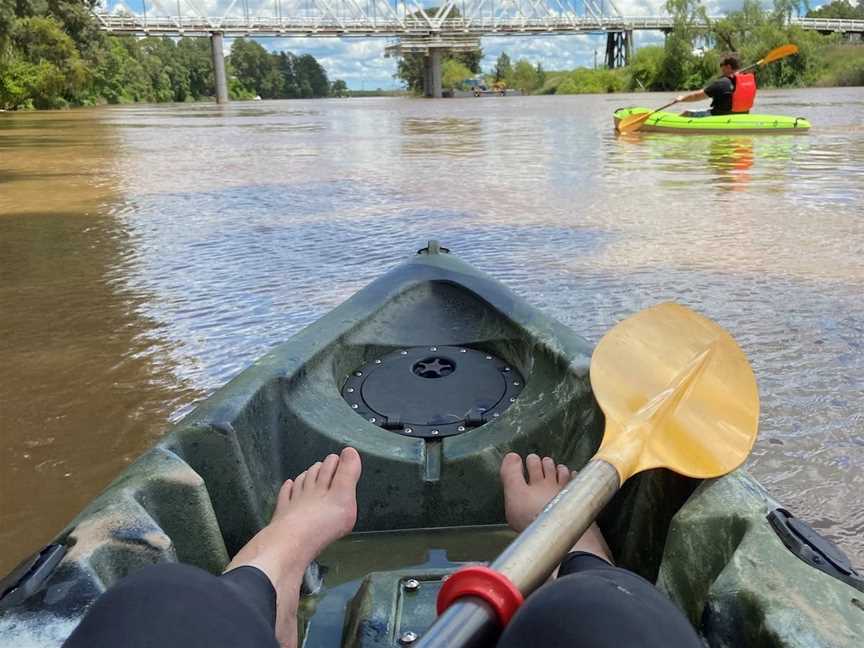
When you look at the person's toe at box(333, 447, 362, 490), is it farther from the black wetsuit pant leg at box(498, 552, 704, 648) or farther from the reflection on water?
the reflection on water

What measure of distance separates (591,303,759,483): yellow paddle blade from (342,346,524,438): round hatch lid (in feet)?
1.20

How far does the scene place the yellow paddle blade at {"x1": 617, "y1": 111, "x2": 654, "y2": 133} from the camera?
12.7 meters

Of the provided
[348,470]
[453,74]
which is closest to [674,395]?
[348,470]

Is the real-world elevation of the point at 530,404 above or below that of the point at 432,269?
below

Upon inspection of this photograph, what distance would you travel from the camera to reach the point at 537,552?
1.13 metres

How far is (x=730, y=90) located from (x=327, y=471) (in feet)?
37.4

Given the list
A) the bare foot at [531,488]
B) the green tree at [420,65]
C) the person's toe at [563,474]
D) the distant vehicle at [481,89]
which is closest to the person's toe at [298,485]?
the bare foot at [531,488]

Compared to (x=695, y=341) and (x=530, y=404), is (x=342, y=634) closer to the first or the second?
(x=530, y=404)

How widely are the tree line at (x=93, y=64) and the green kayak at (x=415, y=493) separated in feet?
109

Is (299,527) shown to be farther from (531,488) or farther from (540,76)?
(540,76)

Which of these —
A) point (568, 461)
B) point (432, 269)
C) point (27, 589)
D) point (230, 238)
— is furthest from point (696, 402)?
point (230, 238)

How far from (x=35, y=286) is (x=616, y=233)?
145 inches

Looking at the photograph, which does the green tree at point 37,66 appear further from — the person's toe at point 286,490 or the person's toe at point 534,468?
the person's toe at point 534,468

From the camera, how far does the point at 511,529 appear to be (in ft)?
6.02
